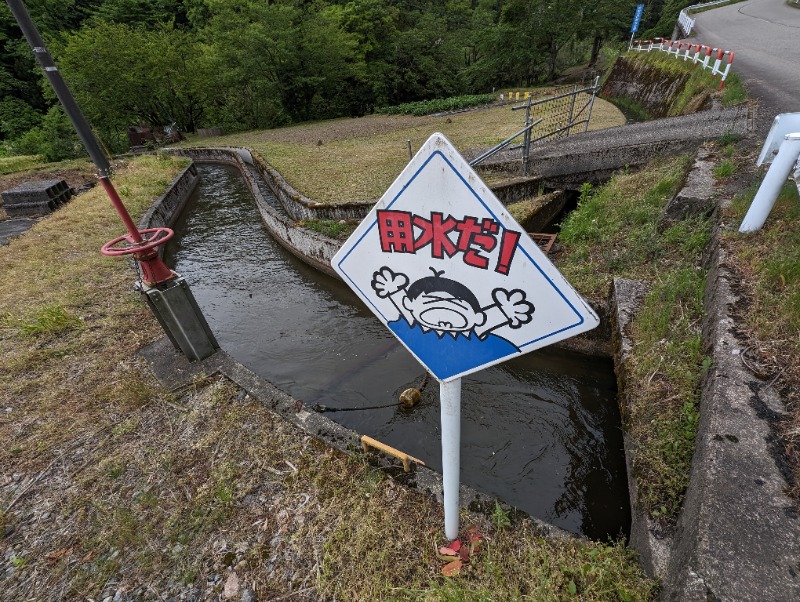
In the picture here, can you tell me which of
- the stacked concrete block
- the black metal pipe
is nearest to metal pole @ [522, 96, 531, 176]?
the black metal pipe

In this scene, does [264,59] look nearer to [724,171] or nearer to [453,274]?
[724,171]

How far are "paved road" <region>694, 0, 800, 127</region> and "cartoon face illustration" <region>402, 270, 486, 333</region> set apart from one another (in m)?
7.78

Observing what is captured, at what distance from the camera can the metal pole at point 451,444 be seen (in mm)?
1555

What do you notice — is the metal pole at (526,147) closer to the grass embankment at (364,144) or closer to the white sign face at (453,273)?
the grass embankment at (364,144)

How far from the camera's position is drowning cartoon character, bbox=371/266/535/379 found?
1230 millimetres

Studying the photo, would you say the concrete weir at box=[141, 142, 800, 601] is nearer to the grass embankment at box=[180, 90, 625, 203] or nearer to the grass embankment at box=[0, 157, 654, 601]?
the grass embankment at box=[0, 157, 654, 601]

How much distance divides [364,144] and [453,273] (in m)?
14.6

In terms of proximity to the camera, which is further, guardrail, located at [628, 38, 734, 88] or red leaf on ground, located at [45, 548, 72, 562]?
guardrail, located at [628, 38, 734, 88]

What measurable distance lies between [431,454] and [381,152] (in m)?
10.9

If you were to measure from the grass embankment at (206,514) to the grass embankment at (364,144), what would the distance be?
5494 millimetres

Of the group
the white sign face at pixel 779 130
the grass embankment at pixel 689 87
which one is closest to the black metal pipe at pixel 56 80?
the white sign face at pixel 779 130

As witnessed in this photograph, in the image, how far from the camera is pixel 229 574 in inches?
92.5

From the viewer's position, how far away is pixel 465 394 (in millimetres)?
4145

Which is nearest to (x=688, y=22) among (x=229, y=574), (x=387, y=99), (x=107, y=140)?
(x=387, y=99)
